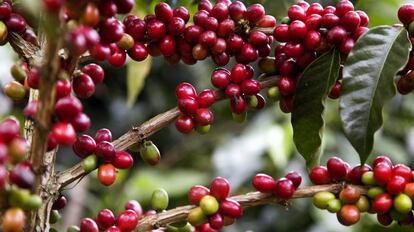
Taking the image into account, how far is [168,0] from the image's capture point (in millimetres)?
839

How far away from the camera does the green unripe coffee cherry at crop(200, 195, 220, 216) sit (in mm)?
666

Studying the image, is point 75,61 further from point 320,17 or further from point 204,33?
point 320,17

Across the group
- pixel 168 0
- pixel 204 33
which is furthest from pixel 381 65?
pixel 168 0

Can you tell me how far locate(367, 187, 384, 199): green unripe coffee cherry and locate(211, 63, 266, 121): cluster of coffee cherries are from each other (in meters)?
0.15

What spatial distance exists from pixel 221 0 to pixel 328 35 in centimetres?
13

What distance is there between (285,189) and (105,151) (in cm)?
19

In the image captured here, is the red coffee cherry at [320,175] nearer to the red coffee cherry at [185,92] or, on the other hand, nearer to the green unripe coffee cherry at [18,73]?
the red coffee cherry at [185,92]

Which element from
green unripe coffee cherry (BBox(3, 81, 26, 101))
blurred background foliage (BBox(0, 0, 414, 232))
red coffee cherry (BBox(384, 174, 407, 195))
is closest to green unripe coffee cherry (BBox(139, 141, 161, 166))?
green unripe coffee cherry (BBox(3, 81, 26, 101))

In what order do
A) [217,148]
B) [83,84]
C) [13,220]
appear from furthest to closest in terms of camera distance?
1. [217,148]
2. [83,84]
3. [13,220]

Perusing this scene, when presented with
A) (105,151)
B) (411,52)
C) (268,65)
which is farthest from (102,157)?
(411,52)

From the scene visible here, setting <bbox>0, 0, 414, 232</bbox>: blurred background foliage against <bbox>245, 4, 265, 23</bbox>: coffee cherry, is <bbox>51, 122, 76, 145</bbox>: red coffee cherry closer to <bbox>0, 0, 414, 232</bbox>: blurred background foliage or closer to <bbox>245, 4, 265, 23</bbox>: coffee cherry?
<bbox>245, 4, 265, 23</bbox>: coffee cherry

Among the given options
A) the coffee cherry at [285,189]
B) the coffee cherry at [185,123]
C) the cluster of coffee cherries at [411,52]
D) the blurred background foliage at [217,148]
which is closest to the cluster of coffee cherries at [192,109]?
the coffee cherry at [185,123]

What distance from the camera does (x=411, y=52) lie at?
709mm

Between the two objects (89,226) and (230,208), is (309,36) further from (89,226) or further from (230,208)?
(89,226)
